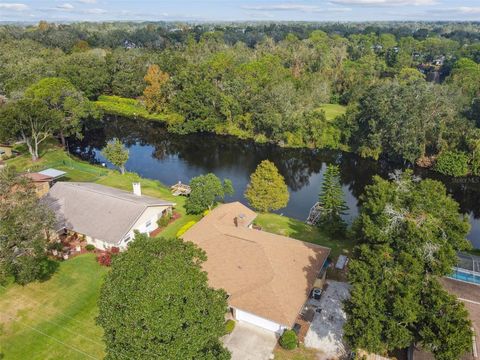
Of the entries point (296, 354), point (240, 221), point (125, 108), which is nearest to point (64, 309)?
point (240, 221)

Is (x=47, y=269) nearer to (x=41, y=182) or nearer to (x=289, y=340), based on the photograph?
(x=41, y=182)

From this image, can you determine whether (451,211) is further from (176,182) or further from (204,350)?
(176,182)

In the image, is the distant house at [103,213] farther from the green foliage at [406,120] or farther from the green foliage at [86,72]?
the green foliage at [86,72]

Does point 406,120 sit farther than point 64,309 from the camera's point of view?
Yes

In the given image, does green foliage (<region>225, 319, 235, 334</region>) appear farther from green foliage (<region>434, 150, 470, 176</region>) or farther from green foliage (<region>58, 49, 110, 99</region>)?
green foliage (<region>58, 49, 110, 99</region>)

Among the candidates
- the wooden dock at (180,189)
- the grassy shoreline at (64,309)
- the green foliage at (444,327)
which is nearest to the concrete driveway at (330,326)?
the grassy shoreline at (64,309)

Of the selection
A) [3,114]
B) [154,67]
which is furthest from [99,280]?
[154,67]

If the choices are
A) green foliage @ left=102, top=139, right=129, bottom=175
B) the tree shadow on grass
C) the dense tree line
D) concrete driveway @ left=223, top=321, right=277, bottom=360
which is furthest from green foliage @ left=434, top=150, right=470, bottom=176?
the tree shadow on grass
